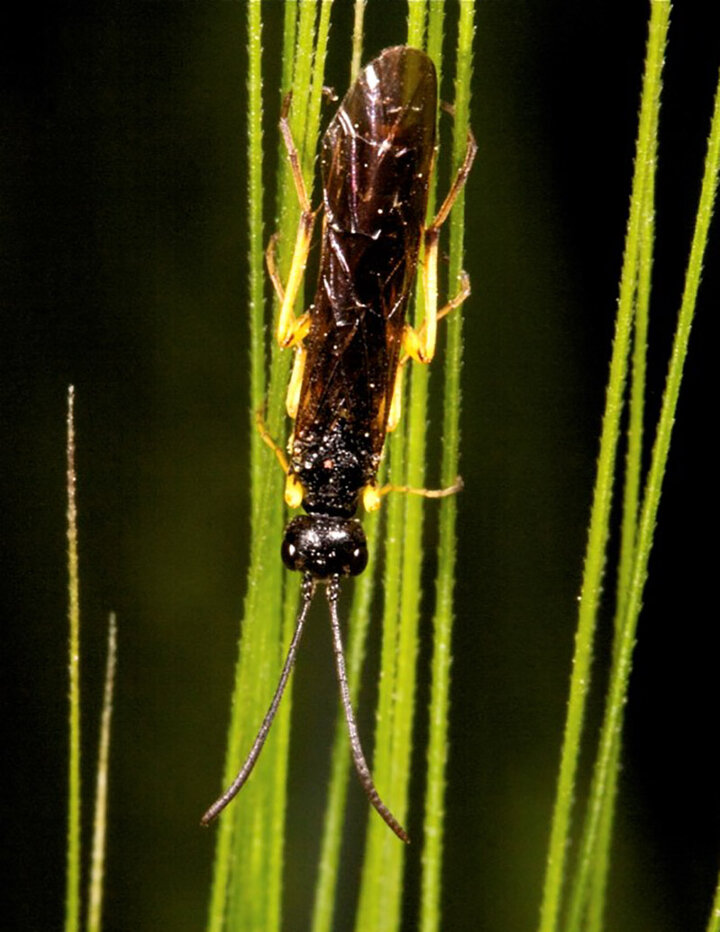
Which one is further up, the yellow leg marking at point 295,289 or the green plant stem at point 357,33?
the green plant stem at point 357,33

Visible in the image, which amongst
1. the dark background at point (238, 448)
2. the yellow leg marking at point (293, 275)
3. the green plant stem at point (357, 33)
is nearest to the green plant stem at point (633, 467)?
the green plant stem at point (357, 33)

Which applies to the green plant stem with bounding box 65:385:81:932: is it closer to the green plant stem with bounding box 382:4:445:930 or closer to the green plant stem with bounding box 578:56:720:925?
the green plant stem with bounding box 382:4:445:930

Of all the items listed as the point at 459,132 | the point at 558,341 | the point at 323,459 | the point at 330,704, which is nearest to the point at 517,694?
the point at 330,704

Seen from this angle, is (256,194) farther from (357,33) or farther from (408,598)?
(408,598)

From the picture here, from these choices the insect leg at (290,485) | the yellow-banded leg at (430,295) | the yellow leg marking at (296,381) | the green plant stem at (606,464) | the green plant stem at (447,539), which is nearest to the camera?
the green plant stem at (606,464)

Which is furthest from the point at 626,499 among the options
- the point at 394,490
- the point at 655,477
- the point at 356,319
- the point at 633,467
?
the point at 356,319

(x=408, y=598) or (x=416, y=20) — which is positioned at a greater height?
(x=416, y=20)

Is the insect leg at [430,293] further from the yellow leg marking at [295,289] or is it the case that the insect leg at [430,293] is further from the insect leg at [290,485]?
the insect leg at [290,485]
